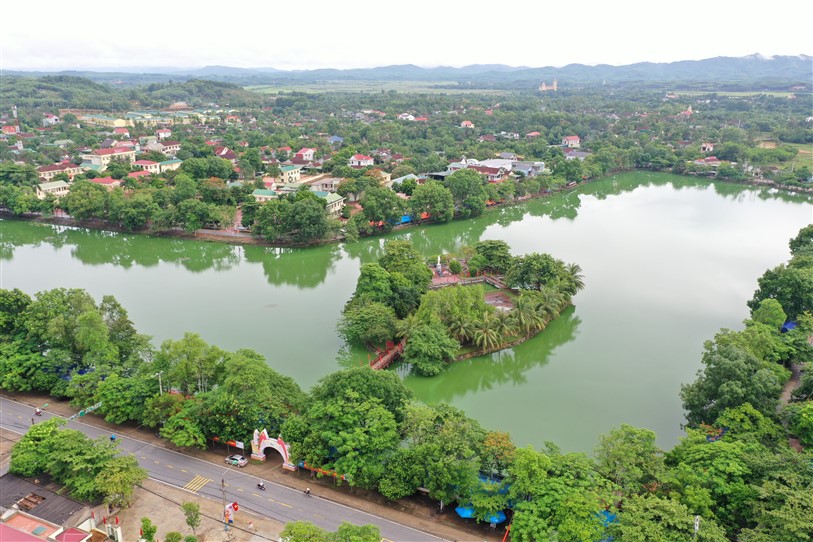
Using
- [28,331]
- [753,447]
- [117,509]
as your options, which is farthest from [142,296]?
[753,447]

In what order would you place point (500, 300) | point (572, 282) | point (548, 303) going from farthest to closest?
point (500, 300) < point (572, 282) < point (548, 303)

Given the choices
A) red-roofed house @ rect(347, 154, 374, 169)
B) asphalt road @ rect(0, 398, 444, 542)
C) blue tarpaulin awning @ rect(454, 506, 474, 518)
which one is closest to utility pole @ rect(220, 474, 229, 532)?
asphalt road @ rect(0, 398, 444, 542)

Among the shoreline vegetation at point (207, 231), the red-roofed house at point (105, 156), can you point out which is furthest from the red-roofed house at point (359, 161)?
the red-roofed house at point (105, 156)

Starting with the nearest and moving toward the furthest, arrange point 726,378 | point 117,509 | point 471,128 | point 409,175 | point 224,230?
point 117,509
point 726,378
point 224,230
point 409,175
point 471,128

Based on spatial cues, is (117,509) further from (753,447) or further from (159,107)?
(159,107)

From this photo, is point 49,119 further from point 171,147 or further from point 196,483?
point 196,483

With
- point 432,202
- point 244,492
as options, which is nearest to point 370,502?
point 244,492
